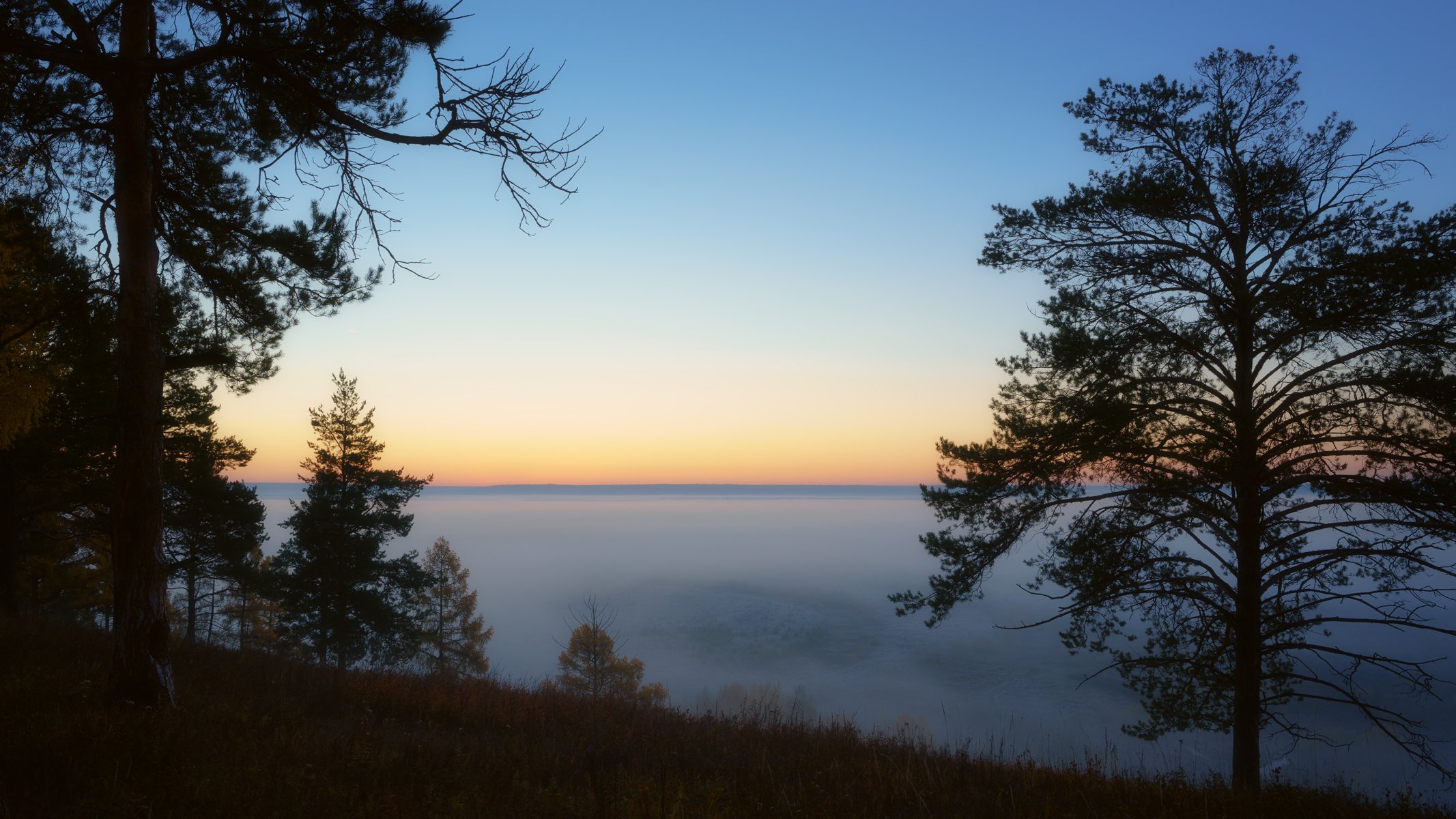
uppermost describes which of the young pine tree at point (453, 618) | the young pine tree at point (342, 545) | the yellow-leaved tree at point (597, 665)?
the young pine tree at point (342, 545)

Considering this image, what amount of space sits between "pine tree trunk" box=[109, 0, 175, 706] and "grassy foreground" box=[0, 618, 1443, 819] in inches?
20.6

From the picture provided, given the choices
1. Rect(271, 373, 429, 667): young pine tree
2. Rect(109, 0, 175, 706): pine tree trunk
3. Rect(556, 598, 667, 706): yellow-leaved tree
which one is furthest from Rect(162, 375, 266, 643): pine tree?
Rect(556, 598, 667, 706): yellow-leaved tree

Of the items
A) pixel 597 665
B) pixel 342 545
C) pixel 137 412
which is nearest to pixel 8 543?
pixel 342 545

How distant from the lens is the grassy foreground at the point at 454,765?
4.91 metres

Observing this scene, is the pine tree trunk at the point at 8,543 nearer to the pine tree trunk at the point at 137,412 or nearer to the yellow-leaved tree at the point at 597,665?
the pine tree trunk at the point at 137,412

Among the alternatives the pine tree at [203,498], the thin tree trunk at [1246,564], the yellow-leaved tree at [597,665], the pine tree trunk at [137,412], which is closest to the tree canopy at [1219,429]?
the thin tree trunk at [1246,564]

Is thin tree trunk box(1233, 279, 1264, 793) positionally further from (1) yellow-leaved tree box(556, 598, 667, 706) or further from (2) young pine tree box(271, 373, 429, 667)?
(1) yellow-leaved tree box(556, 598, 667, 706)

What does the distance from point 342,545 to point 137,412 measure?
68.5 feet

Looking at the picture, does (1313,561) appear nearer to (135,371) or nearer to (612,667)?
(135,371)

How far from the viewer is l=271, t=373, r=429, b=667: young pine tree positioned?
82.7ft

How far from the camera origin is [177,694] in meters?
7.29

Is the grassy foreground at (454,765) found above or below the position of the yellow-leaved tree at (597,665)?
→ above

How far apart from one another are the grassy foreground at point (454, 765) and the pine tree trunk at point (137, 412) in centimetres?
52

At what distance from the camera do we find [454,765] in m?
5.99
